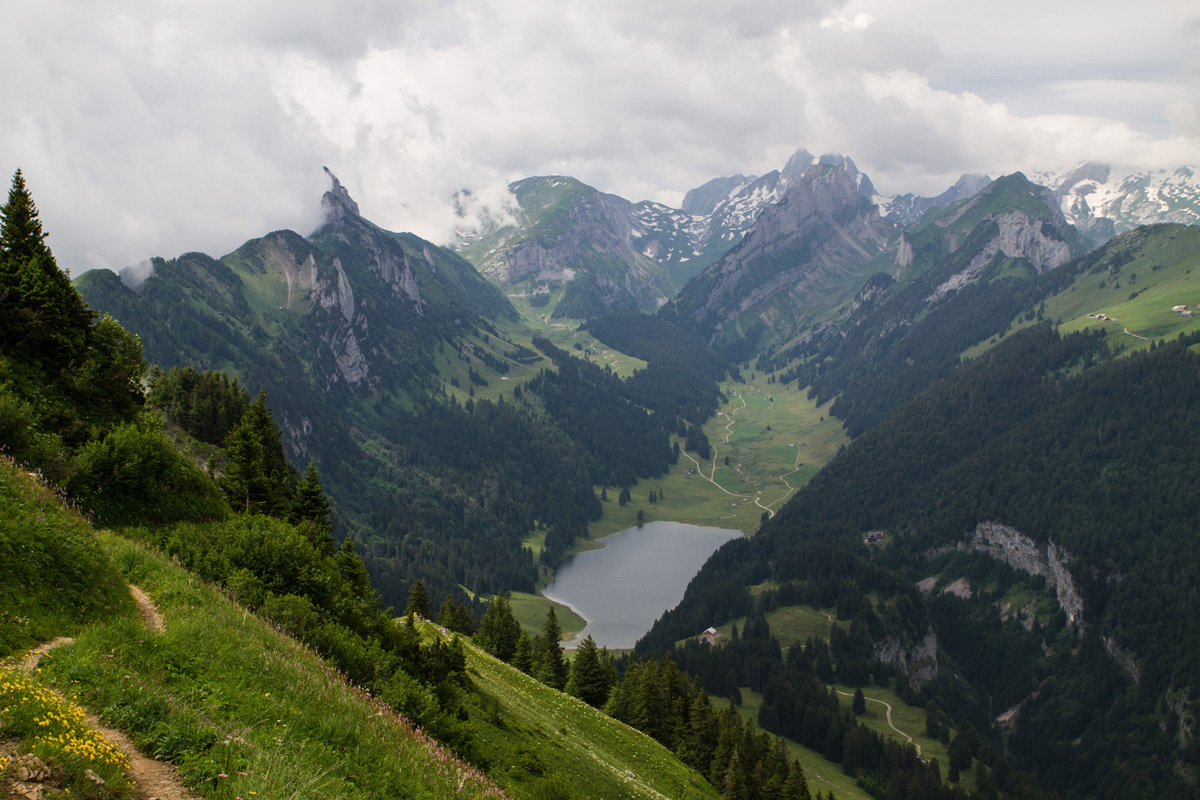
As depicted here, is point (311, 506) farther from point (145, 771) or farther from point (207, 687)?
point (145, 771)

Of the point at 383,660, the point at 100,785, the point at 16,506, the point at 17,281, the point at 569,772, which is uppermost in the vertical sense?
the point at 17,281

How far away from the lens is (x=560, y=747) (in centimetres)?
3850

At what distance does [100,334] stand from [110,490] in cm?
1969

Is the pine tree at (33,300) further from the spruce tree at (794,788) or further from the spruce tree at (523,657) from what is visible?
the spruce tree at (794,788)

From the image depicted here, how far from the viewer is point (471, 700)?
36.1 meters

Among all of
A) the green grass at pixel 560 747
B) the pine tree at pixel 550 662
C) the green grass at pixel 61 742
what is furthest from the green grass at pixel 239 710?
the pine tree at pixel 550 662

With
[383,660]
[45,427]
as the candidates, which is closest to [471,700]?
[383,660]

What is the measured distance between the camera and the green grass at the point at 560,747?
29797 mm

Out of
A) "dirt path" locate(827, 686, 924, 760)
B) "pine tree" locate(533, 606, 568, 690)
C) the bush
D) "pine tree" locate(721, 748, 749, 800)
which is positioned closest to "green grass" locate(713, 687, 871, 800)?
"dirt path" locate(827, 686, 924, 760)

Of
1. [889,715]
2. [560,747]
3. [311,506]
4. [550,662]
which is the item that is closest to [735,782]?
[550,662]

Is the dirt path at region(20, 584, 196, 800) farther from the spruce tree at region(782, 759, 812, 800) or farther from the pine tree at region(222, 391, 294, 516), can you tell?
the spruce tree at region(782, 759, 812, 800)

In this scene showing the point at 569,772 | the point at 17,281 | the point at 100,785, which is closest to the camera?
the point at 100,785

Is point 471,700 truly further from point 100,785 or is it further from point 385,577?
point 385,577

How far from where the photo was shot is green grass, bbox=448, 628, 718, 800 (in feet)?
97.8
